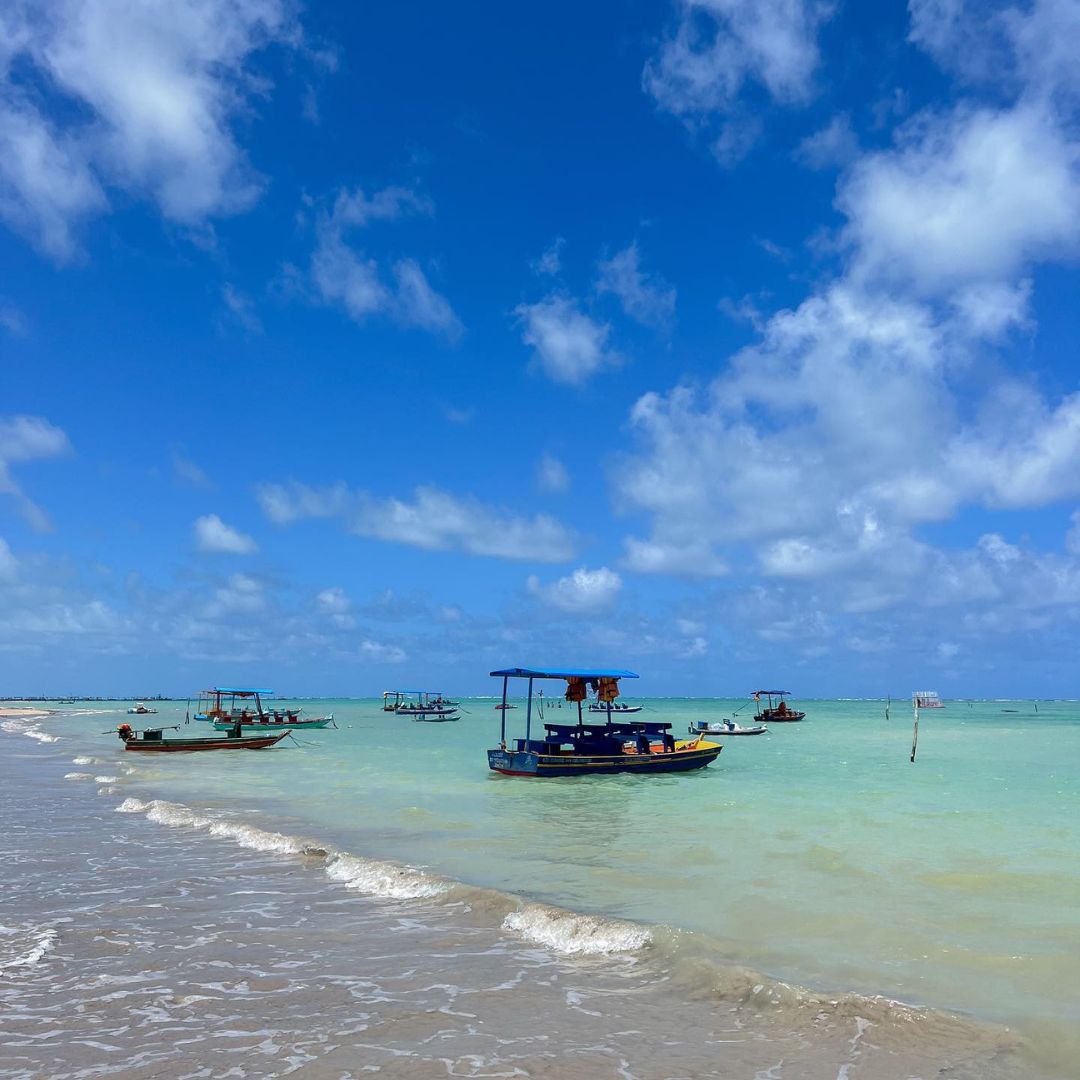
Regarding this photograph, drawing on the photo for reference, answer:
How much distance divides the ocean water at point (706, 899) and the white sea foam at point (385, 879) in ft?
0.18

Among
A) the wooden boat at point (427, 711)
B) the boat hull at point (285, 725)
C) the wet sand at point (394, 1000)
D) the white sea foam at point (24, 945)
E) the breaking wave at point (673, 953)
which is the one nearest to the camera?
the wet sand at point (394, 1000)

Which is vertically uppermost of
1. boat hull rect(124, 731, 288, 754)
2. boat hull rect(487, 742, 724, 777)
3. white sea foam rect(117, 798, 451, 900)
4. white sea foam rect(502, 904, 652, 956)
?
boat hull rect(487, 742, 724, 777)

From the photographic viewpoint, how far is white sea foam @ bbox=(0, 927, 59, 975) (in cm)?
997

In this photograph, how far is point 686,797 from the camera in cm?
2878

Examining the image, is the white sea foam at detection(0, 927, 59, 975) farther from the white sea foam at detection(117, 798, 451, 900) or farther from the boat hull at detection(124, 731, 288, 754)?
the boat hull at detection(124, 731, 288, 754)

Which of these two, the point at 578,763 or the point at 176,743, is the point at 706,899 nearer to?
the point at 578,763

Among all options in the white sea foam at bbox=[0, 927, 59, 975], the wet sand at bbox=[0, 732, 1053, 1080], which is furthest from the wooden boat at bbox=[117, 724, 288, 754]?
the white sea foam at bbox=[0, 927, 59, 975]

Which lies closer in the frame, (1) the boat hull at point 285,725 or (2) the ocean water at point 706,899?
(2) the ocean water at point 706,899

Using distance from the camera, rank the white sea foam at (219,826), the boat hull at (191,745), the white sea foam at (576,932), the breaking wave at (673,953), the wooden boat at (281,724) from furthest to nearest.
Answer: the wooden boat at (281,724), the boat hull at (191,745), the white sea foam at (219,826), the white sea foam at (576,932), the breaking wave at (673,953)

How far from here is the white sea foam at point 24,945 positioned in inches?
392

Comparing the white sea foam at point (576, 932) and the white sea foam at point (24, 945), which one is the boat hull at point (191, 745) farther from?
the white sea foam at point (576, 932)

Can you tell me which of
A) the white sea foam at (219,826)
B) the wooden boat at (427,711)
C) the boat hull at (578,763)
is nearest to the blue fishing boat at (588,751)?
the boat hull at (578,763)

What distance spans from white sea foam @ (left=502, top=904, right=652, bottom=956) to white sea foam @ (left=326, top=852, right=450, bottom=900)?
2216 millimetres

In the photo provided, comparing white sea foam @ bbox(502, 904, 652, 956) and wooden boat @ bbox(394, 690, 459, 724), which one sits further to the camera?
wooden boat @ bbox(394, 690, 459, 724)
